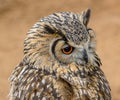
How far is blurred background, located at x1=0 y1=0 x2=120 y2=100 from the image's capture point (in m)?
6.44

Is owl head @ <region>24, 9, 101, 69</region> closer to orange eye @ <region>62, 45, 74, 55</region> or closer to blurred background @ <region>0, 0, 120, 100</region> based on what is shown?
orange eye @ <region>62, 45, 74, 55</region>

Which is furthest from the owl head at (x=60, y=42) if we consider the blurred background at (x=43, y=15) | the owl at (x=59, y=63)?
the blurred background at (x=43, y=15)

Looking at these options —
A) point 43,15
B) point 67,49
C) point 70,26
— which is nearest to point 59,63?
point 67,49

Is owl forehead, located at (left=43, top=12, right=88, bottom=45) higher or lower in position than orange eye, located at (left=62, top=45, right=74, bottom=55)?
higher

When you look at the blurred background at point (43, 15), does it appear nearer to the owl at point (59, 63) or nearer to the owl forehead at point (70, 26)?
the owl at point (59, 63)

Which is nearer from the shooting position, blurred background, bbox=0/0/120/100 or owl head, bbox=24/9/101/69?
owl head, bbox=24/9/101/69

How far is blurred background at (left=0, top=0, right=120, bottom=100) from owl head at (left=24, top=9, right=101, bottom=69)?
101 inches

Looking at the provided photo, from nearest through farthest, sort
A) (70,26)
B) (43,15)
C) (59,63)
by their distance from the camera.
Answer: (70,26) → (59,63) → (43,15)

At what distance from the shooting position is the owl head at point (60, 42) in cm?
340

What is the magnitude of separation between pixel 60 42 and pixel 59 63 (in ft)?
0.60

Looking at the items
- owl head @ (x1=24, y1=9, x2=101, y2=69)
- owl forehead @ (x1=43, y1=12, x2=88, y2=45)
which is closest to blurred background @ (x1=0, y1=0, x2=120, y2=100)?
owl head @ (x1=24, y1=9, x2=101, y2=69)

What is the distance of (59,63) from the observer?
3564 mm

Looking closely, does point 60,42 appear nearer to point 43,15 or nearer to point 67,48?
point 67,48

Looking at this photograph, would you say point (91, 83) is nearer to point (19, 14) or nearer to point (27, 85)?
point (27, 85)
